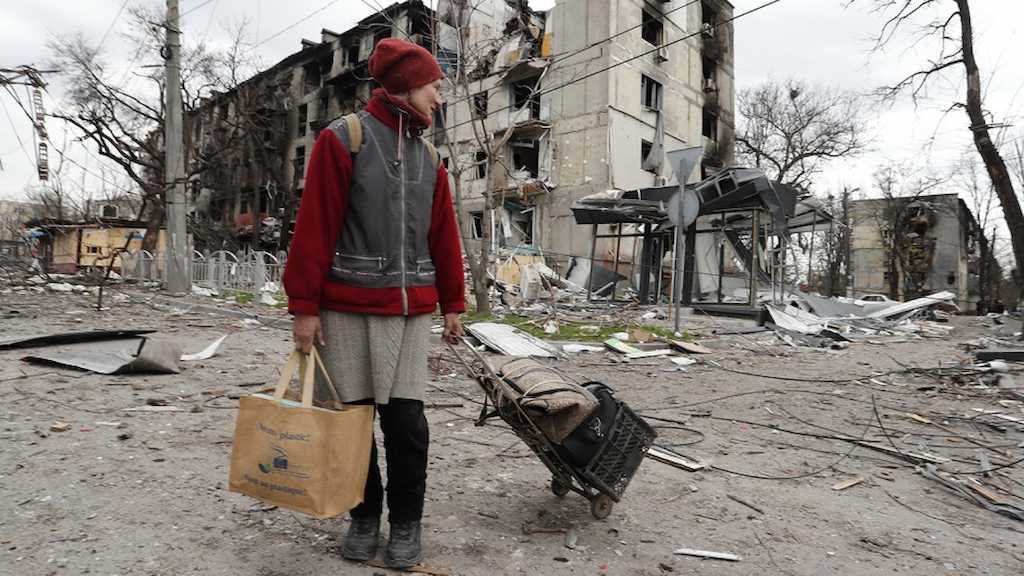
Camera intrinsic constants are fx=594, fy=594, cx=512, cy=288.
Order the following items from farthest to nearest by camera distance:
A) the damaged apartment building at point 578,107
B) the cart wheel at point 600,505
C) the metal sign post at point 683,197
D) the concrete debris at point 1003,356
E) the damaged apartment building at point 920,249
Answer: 1. the damaged apartment building at point 920,249
2. the damaged apartment building at point 578,107
3. the metal sign post at point 683,197
4. the concrete debris at point 1003,356
5. the cart wheel at point 600,505

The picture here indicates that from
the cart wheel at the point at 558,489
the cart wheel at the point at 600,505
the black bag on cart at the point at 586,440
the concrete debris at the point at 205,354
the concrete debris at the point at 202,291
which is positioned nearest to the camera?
the black bag on cart at the point at 586,440

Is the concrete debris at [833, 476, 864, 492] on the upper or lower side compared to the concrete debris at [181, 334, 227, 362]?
lower

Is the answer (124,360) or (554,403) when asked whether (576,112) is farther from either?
(554,403)

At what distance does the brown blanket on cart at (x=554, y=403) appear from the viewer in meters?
2.44

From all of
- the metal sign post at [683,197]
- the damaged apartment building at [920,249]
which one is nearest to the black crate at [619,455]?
the metal sign post at [683,197]

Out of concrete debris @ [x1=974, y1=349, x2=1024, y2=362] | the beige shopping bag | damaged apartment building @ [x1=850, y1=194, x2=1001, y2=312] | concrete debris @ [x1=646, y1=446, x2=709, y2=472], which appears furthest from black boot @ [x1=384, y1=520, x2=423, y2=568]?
damaged apartment building @ [x1=850, y1=194, x2=1001, y2=312]

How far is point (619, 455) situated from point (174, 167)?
15920mm

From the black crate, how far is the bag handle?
1137 mm

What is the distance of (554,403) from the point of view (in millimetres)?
2430

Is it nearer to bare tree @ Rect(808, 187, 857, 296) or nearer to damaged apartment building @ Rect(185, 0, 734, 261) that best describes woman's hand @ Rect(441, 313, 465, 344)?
damaged apartment building @ Rect(185, 0, 734, 261)

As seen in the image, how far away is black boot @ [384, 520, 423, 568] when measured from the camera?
2127mm

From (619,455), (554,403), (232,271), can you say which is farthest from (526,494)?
(232,271)

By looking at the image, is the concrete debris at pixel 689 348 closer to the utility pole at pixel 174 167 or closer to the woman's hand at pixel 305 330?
the woman's hand at pixel 305 330

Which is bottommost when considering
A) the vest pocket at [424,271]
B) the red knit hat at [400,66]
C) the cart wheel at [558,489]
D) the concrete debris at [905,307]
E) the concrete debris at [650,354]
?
the cart wheel at [558,489]
